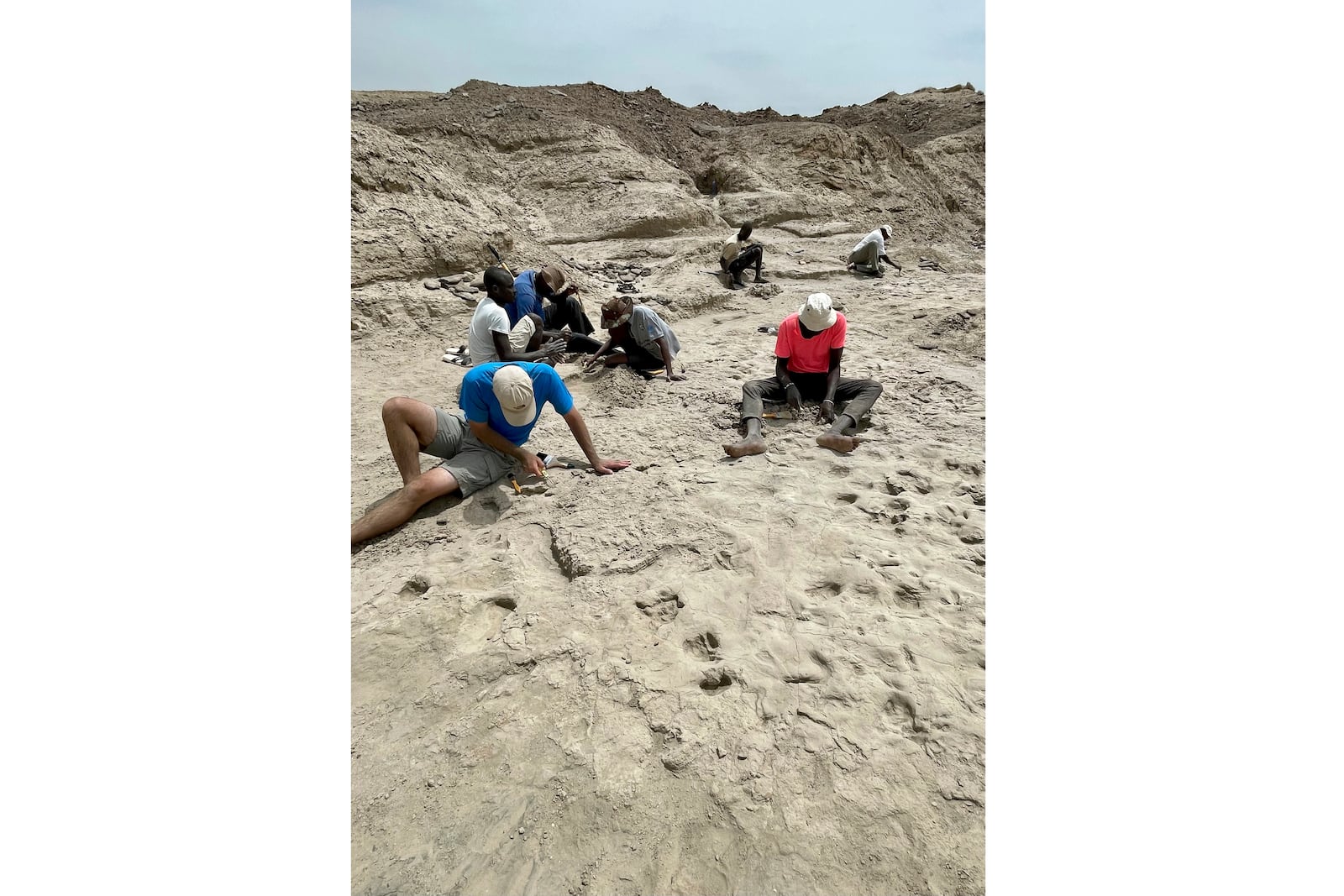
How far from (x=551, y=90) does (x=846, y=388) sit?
48.0 ft

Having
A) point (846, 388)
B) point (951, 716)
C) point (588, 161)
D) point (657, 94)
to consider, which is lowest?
point (951, 716)

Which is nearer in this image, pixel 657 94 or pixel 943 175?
pixel 943 175

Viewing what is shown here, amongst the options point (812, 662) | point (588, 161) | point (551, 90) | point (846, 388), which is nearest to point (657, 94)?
point (551, 90)

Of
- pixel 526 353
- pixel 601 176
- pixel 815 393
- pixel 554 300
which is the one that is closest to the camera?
pixel 815 393

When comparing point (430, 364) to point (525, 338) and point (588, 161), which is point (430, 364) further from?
point (588, 161)

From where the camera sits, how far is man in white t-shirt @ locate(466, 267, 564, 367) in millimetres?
5512

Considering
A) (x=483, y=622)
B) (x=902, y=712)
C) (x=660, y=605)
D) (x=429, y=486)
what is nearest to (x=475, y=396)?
(x=429, y=486)

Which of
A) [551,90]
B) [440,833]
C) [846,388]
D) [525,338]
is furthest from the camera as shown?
[551,90]

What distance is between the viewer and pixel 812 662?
2.15 m

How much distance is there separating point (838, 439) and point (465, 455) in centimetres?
216

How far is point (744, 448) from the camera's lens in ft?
12.8

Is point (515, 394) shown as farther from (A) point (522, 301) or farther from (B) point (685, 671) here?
(A) point (522, 301)

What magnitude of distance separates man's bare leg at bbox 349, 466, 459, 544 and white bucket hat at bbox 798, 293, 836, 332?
2.60m

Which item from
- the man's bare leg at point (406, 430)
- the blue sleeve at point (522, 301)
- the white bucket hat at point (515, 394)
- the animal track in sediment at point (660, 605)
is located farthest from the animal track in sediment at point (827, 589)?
the blue sleeve at point (522, 301)
